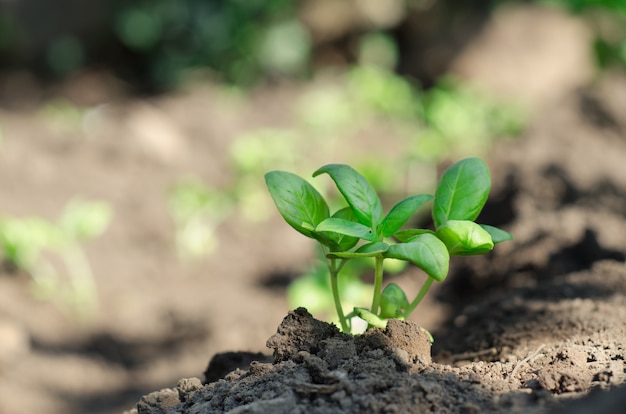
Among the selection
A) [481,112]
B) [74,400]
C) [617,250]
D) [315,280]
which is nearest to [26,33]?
[481,112]

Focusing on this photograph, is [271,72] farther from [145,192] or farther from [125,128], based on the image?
[145,192]

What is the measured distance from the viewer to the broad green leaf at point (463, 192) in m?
1.57

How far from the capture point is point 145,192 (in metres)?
4.29

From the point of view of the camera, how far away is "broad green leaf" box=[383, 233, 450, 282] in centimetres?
137

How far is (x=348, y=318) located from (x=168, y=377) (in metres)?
1.30

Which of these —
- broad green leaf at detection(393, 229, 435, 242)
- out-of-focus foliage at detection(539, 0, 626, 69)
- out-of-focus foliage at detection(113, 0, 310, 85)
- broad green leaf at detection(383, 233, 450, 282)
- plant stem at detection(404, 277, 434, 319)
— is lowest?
broad green leaf at detection(383, 233, 450, 282)

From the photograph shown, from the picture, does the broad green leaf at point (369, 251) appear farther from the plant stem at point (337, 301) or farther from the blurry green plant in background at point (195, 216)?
the blurry green plant in background at point (195, 216)

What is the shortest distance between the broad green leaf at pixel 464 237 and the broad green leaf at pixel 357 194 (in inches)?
5.8

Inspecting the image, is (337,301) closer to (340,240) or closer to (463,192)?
(340,240)

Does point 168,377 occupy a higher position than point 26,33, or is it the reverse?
point 26,33

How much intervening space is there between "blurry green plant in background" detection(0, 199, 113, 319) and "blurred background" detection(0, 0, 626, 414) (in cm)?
1

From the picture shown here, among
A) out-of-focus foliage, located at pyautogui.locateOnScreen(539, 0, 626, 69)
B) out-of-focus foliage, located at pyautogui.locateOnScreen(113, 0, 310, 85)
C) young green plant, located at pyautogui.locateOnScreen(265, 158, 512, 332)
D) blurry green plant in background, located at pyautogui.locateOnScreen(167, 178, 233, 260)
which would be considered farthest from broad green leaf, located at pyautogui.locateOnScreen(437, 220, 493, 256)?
out-of-focus foliage, located at pyautogui.locateOnScreen(113, 0, 310, 85)

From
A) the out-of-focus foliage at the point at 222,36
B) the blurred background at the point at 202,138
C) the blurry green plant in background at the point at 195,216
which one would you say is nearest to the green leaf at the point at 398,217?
the blurred background at the point at 202,138

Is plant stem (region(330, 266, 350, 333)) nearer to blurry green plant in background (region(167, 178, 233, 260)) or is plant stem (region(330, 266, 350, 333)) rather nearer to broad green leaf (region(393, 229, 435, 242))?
broad green leaf (region(393, 229, 435, 242))
